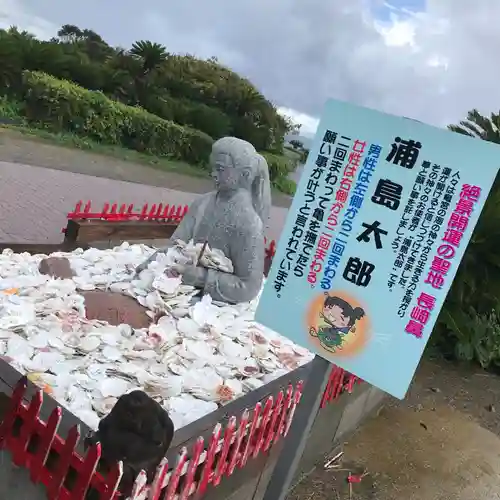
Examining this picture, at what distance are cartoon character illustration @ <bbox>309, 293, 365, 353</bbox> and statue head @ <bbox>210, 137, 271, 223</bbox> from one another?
2.33 metres

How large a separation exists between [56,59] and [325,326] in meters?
16.0

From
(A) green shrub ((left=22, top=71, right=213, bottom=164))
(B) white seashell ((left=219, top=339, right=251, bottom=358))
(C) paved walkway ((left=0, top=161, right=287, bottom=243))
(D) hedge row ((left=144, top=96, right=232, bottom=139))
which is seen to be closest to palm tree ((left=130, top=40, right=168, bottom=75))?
(D) hedge row ((left=144, top=96, right=232, bottom=139))

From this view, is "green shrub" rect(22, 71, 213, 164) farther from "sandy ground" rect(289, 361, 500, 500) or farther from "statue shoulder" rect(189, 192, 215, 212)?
"sandy ground" rect(289, 361, 500, 500)

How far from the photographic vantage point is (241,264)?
165 inches

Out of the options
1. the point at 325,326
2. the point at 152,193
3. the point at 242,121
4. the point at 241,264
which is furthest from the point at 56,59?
the point at 325,326

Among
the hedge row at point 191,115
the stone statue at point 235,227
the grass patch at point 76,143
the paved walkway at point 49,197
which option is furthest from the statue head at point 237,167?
the hedge row at point 191,115

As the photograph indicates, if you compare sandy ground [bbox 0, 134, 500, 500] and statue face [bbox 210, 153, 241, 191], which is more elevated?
statue face [bbox 210, 153, 241, 191]

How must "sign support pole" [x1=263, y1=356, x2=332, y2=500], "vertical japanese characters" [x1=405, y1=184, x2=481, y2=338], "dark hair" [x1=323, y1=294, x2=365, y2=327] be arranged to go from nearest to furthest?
"vertical japanese characters" [x1=405, y1=184, x2=481, y2=338]
"dark hair" [x1=323, y1=294, x2=365, y2=327]
"sign support pole" [x1=263, y1=356, x2=332, y2=500]

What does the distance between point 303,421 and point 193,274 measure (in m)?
2.27

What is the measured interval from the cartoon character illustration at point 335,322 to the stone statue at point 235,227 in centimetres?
227

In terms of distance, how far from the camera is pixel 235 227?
415 cm

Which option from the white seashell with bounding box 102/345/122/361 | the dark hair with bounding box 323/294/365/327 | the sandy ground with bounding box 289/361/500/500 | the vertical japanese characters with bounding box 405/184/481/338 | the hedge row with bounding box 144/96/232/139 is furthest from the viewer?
the hedge row with bounding box 144/96/232/139

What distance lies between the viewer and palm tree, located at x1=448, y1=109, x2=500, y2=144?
6571mm

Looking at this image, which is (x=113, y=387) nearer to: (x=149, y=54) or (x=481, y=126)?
(x=481, y=126)
